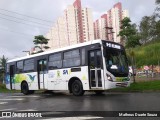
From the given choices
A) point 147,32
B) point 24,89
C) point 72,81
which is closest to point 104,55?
point 72,81

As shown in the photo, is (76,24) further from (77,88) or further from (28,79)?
(77,88)

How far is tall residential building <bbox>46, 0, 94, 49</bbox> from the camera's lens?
4006 centimetres

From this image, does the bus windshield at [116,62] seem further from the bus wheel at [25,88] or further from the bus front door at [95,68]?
the bus wheel at [25,88]

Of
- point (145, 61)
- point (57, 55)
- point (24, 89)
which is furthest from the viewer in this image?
point (145, 61)

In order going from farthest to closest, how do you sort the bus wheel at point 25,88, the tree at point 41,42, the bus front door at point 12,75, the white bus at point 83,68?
1. the tree at point 41,42
2. the bus front door at point 12,75
3. the bus wheel at point 25,88
4. the white bus at point 83,68

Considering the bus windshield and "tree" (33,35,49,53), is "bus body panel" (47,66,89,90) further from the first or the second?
"tree" (33,35,49,53)

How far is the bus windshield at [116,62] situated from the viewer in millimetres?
16703

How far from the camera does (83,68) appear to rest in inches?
693

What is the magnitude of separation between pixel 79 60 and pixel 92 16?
25.8 m

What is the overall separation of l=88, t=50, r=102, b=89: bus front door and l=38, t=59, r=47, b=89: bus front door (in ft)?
16.0

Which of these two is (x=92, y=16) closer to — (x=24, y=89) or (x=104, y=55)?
(x=24, y=89)

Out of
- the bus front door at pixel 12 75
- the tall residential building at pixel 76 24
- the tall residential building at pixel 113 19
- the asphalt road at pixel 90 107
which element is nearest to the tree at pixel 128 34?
the tall residential building at pixel 113 19

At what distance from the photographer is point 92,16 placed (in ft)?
141

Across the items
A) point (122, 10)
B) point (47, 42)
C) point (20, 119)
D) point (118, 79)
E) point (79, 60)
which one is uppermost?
point (122, 10)
